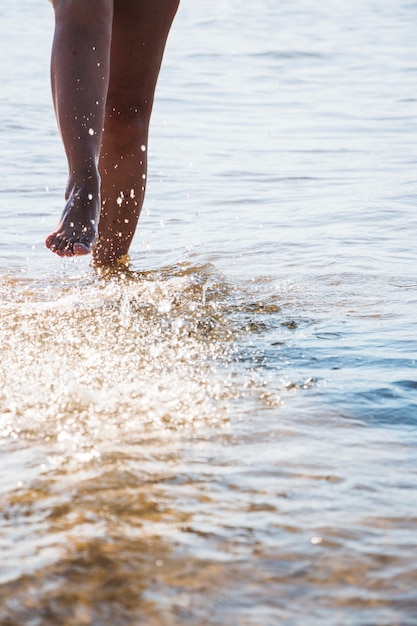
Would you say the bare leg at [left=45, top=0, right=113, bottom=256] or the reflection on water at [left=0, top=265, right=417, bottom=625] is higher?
the bare leg at [left=45, top=0, right=113, bottom=256]

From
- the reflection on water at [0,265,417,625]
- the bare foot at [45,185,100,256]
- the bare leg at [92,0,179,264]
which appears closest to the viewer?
the reflection on water at [0,265,417,625]

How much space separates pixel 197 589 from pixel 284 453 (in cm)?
48

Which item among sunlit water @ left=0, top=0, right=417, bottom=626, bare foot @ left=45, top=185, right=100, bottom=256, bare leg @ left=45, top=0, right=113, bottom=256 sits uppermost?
bare leg @ left=45, top=0, right=113, bottom=256

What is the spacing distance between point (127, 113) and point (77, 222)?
0.88 meters

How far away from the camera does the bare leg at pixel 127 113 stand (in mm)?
3059

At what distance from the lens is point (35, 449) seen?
1.89 m

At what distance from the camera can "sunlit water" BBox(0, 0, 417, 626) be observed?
4.87 feet

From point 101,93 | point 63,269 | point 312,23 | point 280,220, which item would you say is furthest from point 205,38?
point 101,93

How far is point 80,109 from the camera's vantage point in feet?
8.04

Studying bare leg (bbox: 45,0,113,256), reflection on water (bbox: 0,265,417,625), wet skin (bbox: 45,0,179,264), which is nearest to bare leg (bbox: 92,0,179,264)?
wet skin (bbox: 45,0,179,264)

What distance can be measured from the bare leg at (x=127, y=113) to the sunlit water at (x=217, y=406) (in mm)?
173

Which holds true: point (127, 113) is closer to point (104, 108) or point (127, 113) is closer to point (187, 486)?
point (104, 108)

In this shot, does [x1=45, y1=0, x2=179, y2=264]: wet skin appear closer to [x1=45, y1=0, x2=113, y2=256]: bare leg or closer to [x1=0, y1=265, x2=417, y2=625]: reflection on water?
A: [x1=45, y1=0, x2=113, y2=256]: bare leg

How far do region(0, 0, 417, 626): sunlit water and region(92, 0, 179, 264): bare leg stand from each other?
173mm
